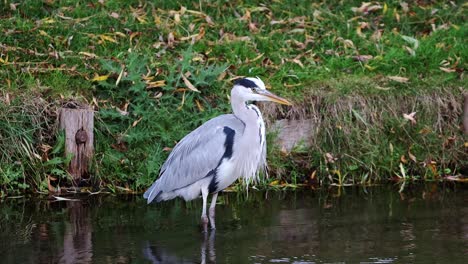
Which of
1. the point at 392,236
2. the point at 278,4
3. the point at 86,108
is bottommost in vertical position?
the point at 392,236

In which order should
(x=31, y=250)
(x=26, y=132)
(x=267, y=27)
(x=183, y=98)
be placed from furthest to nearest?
(x=267, y=27) → (x=183, y=98) → (x=26, y=132) → (x=31, y=250)

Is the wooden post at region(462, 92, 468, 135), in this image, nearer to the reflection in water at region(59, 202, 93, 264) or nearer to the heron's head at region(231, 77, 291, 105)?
the heron's head at region(231, 77, 291, 105)

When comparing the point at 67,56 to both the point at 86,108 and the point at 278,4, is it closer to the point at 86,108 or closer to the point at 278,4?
the point at 86,108

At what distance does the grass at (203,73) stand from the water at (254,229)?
1.38 feet

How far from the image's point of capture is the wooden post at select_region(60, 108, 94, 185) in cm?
901

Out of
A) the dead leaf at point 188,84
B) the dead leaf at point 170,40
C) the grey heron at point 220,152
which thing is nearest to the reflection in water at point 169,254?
the grey heron at point 220,152

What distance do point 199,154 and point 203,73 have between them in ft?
5.34

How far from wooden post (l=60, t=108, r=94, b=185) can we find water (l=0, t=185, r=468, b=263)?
1.06 feet

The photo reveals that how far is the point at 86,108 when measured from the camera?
9.25m

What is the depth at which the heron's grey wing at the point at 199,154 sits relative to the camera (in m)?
8.13

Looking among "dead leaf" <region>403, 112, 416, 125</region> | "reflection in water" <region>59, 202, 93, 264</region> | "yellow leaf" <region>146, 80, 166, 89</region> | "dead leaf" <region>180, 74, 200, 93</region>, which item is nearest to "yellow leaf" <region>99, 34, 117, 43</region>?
"yellow leaf" <region>146, 80, 166, 89</region>

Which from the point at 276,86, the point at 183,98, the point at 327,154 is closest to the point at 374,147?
the point at 327,154

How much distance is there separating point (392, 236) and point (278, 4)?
4.73 metres

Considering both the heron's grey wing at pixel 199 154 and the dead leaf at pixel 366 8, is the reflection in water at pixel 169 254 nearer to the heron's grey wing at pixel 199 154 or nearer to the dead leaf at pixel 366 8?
the heron's grey wing at pixel 199 154
